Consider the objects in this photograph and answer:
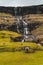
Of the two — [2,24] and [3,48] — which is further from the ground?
[3,48]

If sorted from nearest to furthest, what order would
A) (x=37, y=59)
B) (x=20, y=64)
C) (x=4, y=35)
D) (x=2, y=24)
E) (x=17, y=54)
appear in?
1. (x=20, y=64)
2. (x=37, y=59)
3. (x=17, y=54)
4. (x=4, y=35)
5. (x=2, y=24)

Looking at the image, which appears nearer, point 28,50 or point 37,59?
point 37,59

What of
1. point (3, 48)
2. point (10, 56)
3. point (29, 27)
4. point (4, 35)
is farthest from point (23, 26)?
point (10, 56)

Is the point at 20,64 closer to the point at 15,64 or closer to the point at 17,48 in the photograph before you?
the point at 15,64

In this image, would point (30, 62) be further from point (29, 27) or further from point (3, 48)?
point (29, 27)

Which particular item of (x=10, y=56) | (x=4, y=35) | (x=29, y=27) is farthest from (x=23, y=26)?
(x=10, y=56)

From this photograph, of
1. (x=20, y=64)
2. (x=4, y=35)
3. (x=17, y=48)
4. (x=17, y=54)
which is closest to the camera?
(x=20, y=64)
